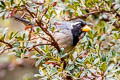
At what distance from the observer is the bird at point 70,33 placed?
7.00 feet

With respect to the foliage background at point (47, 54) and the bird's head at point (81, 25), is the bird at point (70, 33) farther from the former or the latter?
the foliage background at point (47, 54)

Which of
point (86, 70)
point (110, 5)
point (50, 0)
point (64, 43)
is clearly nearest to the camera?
point (86, 70)

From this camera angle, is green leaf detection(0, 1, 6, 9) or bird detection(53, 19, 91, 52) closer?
green leaf detection(0, 1, 6, 9)

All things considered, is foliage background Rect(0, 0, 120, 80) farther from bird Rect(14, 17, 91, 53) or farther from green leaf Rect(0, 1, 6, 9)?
bird Rect(14, 17, 91, 53)

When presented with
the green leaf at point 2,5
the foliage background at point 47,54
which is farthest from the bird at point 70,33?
the green leaf at point 2,5

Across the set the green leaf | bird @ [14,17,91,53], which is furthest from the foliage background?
bird @ [14,17,91,53]

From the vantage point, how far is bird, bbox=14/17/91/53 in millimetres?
2133

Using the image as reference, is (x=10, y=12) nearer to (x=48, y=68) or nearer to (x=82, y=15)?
(x=48, y=68)

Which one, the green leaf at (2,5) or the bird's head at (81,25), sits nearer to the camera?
the green leaf at (2,5)

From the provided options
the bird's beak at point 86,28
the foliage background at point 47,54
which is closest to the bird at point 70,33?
the bird's beak at point 86,28

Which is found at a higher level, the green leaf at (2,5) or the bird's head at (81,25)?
the green leaf at (2,5)

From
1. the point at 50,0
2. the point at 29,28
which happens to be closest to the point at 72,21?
the point at 50,0

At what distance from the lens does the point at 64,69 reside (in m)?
1.57

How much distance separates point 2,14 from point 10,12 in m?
0.04
